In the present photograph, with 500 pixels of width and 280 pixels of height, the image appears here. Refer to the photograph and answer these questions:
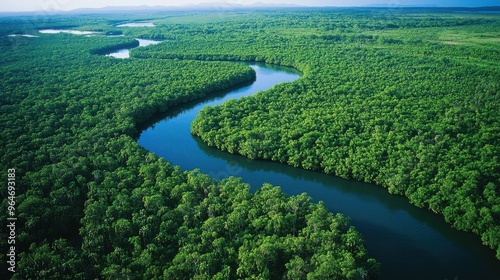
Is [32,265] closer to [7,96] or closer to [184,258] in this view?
[184,258]

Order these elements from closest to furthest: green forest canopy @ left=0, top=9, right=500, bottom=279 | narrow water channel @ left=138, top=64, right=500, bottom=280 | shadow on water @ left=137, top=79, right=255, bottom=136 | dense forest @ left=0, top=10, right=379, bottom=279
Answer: dense forest @ left=0, top=10, right=379, bottom=279 → green forest canopy @ left=0, top=9, right=500, bottom=279 → narrow water channel @ left=138, top=64, right=500, bottom=280 → shadow on water @ left=137, top=79, right=255, bottom=136

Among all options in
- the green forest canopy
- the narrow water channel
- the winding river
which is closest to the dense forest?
the green forest canopy

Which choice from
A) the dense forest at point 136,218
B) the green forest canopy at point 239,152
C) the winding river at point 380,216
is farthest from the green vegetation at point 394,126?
the dense forest at point 136,218

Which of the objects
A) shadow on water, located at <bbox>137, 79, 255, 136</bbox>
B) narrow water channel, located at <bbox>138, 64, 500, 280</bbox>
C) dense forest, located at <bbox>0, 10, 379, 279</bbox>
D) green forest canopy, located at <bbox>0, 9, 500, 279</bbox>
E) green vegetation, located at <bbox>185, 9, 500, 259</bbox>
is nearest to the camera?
dense forest, located at <bbox>0, 10, 379, 279</bbox>

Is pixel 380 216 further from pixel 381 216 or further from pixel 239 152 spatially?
pixel 239 152

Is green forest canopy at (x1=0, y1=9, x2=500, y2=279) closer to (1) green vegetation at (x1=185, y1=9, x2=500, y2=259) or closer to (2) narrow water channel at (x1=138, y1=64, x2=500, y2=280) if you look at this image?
(1) green vegetation at (x1=185, y1=9, x2=500, y2=259)

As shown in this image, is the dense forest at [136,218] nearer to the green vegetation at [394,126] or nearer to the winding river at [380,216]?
the winding river at [380,216]

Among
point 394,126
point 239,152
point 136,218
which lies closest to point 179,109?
point 239,152
